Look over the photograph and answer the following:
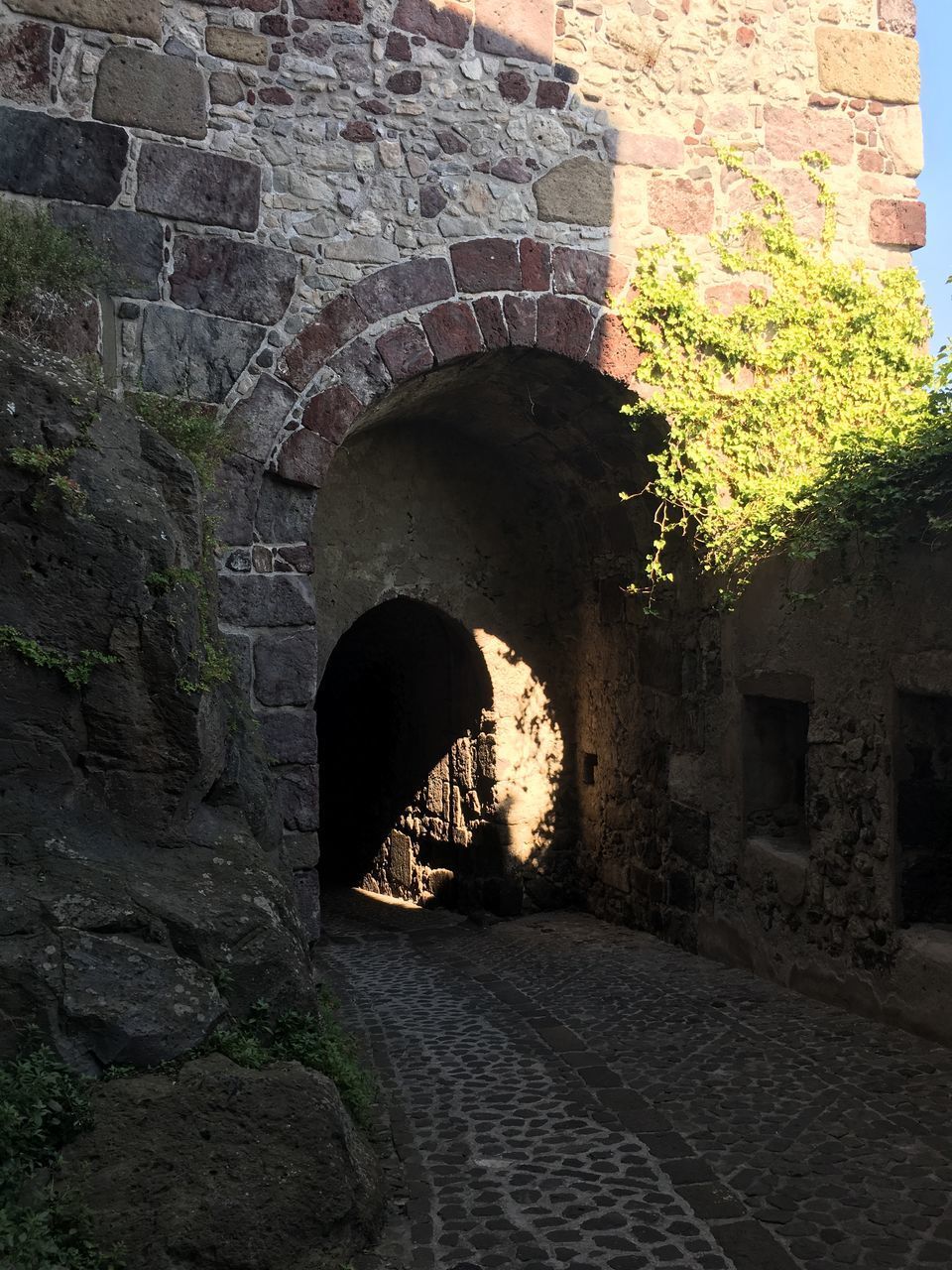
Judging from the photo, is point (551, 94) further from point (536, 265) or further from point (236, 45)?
point (236, 45)

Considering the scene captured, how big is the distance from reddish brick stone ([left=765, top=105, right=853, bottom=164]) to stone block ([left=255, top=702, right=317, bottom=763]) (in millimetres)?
4020

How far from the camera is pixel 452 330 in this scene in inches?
225

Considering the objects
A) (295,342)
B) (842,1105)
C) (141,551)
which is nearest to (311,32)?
(295,342)

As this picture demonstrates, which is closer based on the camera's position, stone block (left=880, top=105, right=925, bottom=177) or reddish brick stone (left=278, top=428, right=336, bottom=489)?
reddish brick stone (left=278, top=428, right=336, bottom=489)

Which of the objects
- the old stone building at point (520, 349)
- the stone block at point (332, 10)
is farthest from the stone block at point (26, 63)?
the stone block at point (332, 10)

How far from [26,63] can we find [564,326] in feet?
8.96

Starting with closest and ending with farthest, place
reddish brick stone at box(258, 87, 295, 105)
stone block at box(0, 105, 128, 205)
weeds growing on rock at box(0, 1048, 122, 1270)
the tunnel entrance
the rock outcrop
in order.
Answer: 1. weeds growing on rock at box(0, 1048, 122, 1270)
2. the rock outcrop
3. stone block at box(0, 105, 128, 205)
4. reddish brick stone at box(258, 87, 295, 105)
5. the tunnel entrance

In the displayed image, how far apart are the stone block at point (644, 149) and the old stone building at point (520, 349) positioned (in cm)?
3

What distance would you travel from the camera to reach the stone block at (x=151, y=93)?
516cm

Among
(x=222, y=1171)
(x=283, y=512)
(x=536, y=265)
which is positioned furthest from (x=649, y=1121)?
(x=536, y=265)

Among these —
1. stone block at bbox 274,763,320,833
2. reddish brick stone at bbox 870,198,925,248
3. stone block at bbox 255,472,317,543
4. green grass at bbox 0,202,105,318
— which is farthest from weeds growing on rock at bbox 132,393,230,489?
reddish brick stone at bbox 870,198,925,248

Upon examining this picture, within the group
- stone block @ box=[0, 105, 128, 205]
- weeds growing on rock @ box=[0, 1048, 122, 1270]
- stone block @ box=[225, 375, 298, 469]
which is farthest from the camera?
stone block @ box=[225, 375, 298, 469]

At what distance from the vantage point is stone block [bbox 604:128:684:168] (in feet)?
20.0

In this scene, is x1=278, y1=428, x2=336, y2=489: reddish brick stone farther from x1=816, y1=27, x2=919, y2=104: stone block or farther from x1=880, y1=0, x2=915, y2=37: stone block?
x1=880, y1=0, x2=915, y2=37: stone block
